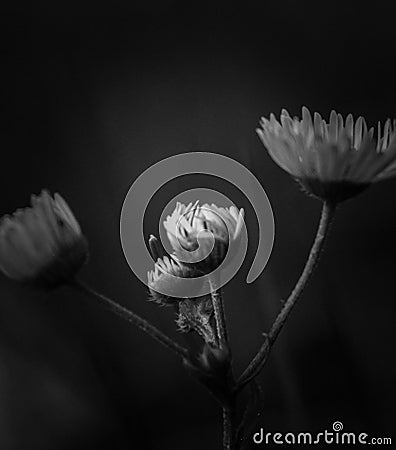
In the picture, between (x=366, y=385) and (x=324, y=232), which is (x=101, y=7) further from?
(x=366, y=385)

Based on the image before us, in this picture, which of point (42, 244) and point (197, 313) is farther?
point (197, 313)

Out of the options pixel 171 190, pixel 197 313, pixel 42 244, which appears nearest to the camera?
pixel 42 244

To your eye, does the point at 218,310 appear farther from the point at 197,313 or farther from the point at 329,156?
the point at 329,156

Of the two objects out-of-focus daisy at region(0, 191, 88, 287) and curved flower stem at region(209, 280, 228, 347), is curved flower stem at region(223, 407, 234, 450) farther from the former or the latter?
out-of-focus daisy at region(0, 191, 88, 287)

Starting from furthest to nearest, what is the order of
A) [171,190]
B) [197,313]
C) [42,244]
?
1. [171,190]
2. [197,313]
3. [42,244]

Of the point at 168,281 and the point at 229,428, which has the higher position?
the point at 168,281

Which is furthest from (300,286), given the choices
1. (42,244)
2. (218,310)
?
(42,244)

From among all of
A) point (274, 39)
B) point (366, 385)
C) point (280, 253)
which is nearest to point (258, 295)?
point (280, 253)
